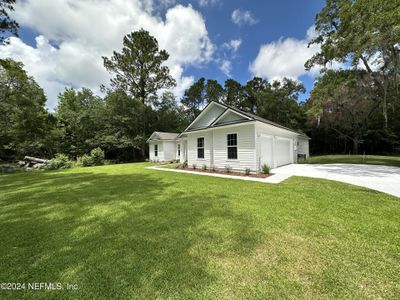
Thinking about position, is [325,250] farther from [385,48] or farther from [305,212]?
[385,48]

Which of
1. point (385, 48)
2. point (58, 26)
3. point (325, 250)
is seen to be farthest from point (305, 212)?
point (58, 26)

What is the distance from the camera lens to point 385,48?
29.4ft

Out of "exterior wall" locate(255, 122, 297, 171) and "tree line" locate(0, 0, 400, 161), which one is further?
"tree line" locate(0, 0, 400, 161)

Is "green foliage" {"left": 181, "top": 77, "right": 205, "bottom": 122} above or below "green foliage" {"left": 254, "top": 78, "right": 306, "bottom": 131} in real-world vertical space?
above

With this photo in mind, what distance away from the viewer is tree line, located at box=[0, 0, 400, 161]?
13477 mm

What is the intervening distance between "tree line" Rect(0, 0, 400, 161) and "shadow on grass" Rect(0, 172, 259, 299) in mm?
11313

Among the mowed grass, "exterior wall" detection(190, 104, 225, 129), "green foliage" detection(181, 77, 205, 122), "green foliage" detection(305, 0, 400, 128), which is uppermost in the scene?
"green foliage" detection(181, 77, 205, 122)

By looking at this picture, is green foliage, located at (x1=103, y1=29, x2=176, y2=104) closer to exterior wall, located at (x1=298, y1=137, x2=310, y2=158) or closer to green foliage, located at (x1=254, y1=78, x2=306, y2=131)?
green foliage, located at (x1=254, y1=78, x2=306, y2=131)

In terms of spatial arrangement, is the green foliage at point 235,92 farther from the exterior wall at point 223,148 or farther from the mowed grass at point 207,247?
the mowed grass at point 207,247

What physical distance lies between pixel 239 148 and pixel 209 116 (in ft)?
13.0

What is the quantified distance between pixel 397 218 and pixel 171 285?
495cm

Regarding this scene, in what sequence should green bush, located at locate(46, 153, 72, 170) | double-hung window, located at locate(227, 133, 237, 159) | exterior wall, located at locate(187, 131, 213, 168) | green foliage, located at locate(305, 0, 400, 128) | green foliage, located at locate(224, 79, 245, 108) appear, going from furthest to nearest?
green foliage, located at locate(224, 79, 245, 108), green bush, located at locate(46, 153, 72, 170), exterior wall, located at locate(187, 131, 213, 168), double-hung window, located at locate(227, 133, 237, 159), green foliage, located at locate(305, 0, 400, 128)

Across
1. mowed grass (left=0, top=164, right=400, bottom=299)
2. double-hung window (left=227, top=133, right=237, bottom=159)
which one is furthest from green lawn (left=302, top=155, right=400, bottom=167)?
mowed grass (left=0, top=164, right=400, bottom=299)

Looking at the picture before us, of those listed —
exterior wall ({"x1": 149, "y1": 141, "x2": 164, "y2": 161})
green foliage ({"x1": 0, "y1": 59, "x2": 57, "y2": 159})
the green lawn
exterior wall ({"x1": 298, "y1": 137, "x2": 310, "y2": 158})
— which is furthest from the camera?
exterior wall ({"x1": 149, "y1": 141, "x2": 164, "y2": 161})
